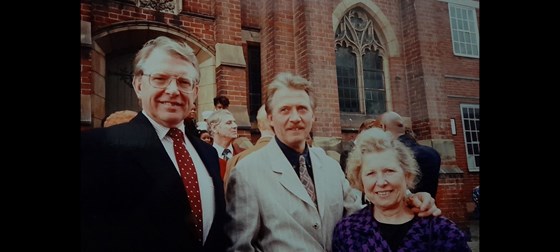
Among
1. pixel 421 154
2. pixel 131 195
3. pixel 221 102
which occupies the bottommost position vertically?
pixel 131 195

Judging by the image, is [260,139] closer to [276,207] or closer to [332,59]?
[276,207]

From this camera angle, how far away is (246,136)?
1769mm

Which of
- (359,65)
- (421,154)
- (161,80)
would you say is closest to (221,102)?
(161,80)

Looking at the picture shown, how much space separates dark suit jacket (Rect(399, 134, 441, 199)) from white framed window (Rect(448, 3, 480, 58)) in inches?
25.8

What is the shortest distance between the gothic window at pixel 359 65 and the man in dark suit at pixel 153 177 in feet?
2.77

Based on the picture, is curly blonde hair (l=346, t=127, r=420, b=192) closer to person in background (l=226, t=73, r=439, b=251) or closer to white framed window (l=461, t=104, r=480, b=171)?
person in background (l=226, t=73, r=439, b=251)

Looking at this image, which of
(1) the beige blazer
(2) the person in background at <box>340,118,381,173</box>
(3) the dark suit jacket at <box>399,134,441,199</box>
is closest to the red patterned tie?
(1) the beige blazer

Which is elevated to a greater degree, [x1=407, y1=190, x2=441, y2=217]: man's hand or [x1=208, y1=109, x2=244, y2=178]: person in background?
[x1=208, y1=109, x2=244, y2=178]: person in background

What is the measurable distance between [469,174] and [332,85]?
0.84 metres

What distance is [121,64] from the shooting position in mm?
1645

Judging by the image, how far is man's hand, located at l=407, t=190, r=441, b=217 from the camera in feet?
5.50

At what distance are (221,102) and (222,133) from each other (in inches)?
5.3

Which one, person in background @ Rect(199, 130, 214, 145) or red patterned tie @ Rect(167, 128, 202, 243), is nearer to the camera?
red patterned tie @ Rect(167, 128, 202, 243)

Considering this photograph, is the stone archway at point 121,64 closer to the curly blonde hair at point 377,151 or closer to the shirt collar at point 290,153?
the shirt collar at point 290,153
